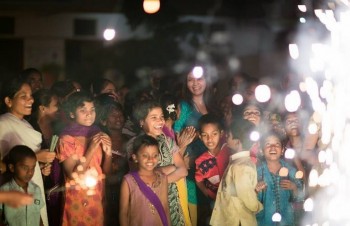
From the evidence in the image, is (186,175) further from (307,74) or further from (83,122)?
(307,74)

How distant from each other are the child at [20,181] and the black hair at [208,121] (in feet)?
3.81

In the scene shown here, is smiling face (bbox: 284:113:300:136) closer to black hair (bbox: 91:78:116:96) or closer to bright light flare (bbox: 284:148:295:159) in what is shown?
bright light flare (bbox: 284:148:295:159)

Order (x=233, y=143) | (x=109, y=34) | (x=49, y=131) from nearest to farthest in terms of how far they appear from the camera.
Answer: (x=49, y=131) < (x=233, y=143) < (x=109, y=34)

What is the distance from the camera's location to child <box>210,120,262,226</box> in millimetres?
4699

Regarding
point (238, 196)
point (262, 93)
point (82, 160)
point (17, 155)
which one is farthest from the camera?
point (262, 93)

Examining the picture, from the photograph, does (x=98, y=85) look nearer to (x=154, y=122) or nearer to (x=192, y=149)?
(x=154, y=122)

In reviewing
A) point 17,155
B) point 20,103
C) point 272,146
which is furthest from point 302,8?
point 17,155

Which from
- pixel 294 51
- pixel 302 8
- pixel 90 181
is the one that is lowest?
pixel 90 181

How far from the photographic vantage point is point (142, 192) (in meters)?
4.41

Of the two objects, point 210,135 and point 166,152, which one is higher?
point 210,135

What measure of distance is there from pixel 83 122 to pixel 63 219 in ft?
1.90

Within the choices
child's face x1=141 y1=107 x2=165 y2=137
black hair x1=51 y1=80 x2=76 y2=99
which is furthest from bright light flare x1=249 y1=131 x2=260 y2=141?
black hair x1=51 y1=80 x2=76 y2=99

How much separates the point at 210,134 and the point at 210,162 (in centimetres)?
18

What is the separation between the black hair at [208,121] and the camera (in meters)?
4.73
